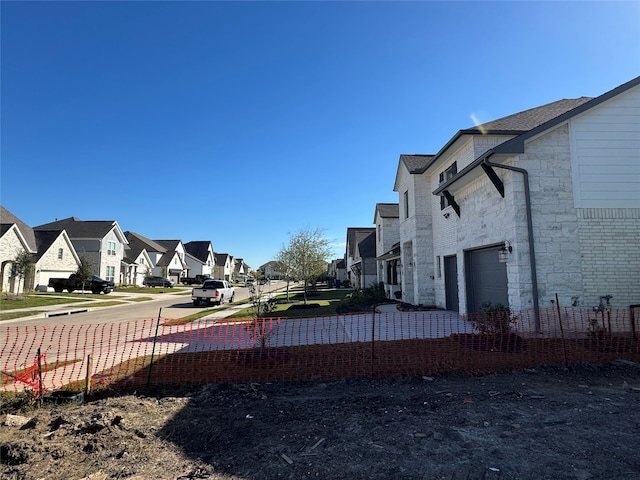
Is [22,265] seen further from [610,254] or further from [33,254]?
[610,254]

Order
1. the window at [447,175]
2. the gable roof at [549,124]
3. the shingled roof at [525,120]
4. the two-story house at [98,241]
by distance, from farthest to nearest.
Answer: the two-story house at [98,241] → the window at [447,175] → the shingled roof at [525,120] → the gable roof at [549,124]

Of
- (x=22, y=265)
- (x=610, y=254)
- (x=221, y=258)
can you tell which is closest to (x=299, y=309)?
(x=610, y=254)

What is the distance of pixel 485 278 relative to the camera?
11.6 metres

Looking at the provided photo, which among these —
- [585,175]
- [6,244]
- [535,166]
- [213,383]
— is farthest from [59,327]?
[6,244]

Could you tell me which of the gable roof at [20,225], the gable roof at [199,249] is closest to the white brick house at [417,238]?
the gable roof at [20,225]

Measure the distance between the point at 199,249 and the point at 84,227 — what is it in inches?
1238

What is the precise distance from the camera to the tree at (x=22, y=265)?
1169 inches

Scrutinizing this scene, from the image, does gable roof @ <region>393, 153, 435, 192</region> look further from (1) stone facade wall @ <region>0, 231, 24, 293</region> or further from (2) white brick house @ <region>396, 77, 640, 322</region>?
(1) stone facade wall @ <region>0, 231, 24, 293</region>

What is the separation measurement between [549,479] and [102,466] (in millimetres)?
4262

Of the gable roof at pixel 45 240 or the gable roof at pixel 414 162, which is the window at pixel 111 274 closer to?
the gable roof at pixel 45 240

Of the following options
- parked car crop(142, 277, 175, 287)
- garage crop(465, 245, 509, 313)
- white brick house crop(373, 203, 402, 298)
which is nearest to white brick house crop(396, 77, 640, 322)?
garage crop(465, 245, 509, 313)

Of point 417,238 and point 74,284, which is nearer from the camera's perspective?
point 417,238

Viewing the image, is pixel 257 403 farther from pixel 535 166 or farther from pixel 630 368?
pixel 535 166

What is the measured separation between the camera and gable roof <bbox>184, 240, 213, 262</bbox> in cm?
7544
